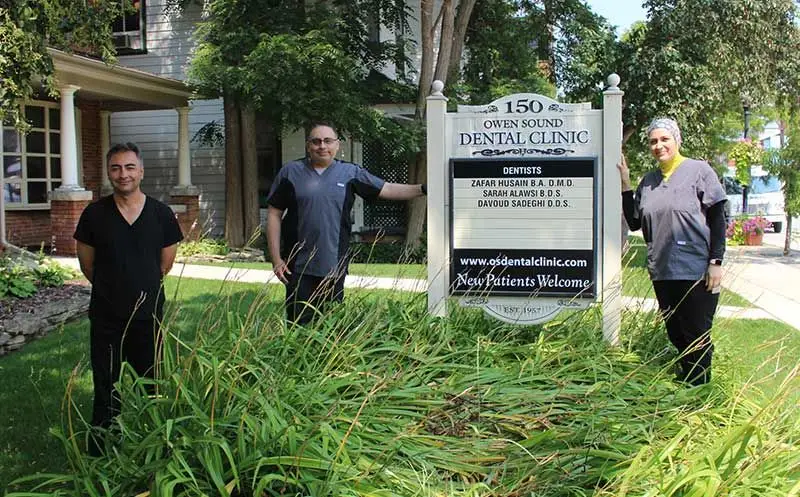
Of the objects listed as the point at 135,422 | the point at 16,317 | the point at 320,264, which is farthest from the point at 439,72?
the point at 135,422

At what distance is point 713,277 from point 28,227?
1429 centimetres

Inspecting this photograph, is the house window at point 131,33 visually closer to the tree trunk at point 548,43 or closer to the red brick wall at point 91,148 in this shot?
the red brick wall at point 91,148

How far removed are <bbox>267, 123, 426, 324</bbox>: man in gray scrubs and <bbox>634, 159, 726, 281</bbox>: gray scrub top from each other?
5.84ft

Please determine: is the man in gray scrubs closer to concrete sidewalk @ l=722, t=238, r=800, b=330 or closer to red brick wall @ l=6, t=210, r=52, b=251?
concrete sidewalk @ l=722, t=238, r=800, b=330

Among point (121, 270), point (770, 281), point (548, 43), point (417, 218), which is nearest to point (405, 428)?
point (121, 270)

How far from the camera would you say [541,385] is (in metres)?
4.00

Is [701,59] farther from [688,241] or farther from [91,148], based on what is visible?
[91,148]

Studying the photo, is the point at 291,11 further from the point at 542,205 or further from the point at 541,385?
the point at 541,385

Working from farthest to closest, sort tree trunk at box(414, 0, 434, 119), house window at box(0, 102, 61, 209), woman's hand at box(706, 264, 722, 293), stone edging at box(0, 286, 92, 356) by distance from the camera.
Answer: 1. tree trunk at box(414, 0, 434, 119)
2. house window at box(0, 102, 61, 209)
3. stone edging at box(0, 286, 92, 356)
4. woman's hand at box(706, 264, 722, 293)

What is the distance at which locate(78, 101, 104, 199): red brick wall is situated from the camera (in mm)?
17016

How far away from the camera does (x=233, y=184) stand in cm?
1678

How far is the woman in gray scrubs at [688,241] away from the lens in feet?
14.3

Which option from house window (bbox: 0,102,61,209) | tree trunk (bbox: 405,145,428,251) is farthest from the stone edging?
tree trunk (bbox: 405,145,428,251)

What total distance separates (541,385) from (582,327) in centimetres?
127
